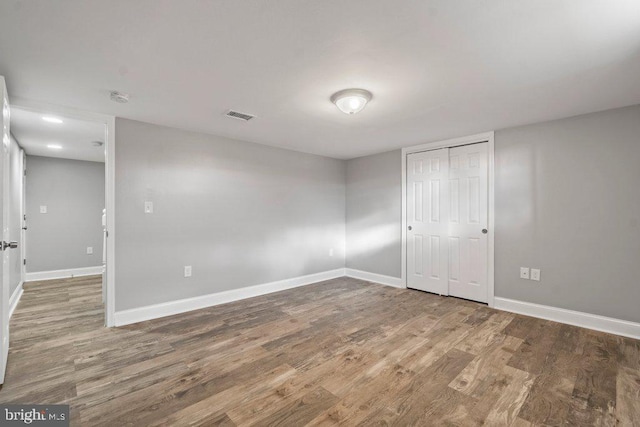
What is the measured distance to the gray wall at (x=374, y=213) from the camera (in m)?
Result: 4.64

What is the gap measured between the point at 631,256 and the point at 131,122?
206 inches

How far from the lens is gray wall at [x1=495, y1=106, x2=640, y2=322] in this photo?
9.06ft

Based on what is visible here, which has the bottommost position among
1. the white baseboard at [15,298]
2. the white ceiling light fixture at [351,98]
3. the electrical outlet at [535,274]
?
the white baseboard at [15,298]

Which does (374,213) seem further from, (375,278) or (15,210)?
(15,210)

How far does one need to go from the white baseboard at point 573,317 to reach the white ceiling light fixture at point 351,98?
292 cm

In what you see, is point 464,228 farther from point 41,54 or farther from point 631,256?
point 41,54

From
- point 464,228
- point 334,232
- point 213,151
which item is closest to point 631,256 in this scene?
point 464,228

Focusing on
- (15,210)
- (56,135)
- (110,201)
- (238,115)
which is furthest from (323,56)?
(15,210)

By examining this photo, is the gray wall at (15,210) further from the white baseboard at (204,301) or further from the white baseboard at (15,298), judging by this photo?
the white baseboard at (204,301)

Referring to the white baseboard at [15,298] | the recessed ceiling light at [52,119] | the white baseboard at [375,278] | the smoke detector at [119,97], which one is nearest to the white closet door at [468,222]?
the white baseboard at [375,278]

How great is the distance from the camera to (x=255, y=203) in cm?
414

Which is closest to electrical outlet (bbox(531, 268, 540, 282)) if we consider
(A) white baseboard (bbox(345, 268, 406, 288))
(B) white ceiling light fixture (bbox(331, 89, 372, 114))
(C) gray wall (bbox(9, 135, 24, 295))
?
(A) white baseboard (bbox(345, 268, 406, 288))

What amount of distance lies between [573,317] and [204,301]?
13.6ft

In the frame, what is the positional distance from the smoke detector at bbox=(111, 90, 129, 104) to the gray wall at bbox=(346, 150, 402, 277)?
3587mm
